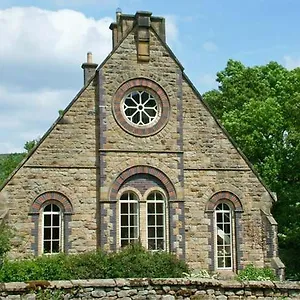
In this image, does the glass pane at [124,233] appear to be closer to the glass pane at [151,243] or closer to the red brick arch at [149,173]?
the glass pane at [151,243]

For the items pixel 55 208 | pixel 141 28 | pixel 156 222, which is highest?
pixel 141 28

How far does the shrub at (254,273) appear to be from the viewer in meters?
23.6

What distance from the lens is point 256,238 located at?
81.6 feet

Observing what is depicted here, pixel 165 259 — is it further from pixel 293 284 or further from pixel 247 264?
pixel 293 284

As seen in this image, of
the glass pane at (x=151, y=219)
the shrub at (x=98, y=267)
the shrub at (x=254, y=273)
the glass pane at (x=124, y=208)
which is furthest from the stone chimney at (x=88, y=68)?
the shrub at (x=254, y=273)

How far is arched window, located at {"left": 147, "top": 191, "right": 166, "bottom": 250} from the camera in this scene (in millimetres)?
23828

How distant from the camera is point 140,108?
24391 millimetres

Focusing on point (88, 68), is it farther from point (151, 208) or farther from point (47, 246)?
point (47, 246)

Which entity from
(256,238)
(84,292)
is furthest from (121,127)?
(84,292)

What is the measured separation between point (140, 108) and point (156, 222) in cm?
435

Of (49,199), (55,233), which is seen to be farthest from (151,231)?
(49,199)

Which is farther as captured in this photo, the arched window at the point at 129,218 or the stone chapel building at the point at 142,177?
the arched window at the point at 129,218

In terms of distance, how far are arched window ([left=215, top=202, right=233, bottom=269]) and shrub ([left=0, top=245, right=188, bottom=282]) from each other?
162 inches

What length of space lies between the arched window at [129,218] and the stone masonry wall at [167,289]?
33.1 feet
